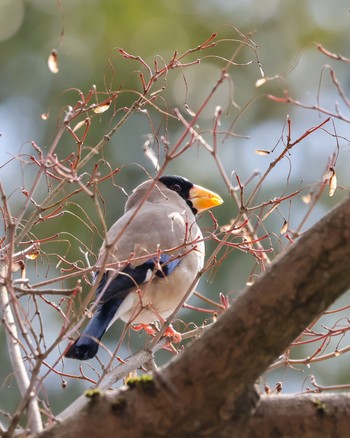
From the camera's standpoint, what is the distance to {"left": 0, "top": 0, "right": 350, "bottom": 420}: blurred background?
8500mm

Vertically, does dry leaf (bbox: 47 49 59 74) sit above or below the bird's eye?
below

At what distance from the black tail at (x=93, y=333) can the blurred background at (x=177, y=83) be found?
4049mm

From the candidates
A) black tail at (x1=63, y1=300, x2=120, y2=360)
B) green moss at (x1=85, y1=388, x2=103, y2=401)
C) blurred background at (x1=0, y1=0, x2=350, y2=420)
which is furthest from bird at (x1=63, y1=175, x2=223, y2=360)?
blurred background at (x1=0, y1=0, x2=350, y2=420)

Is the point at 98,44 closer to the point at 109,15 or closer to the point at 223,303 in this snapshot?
the point at 109,15

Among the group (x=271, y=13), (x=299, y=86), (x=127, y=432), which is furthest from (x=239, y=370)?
(x=271, y=13)

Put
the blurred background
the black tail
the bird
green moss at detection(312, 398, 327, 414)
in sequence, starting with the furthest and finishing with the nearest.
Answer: the blurred background → the bird → the black tail → green moss at detection(312, 398, 327, 414)

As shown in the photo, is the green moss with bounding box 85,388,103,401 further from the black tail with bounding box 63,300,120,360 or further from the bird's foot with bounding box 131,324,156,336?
the bird's foot with bounding box 131,324,156,336

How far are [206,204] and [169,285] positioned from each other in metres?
0.91

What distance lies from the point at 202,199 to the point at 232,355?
2640 millimetres

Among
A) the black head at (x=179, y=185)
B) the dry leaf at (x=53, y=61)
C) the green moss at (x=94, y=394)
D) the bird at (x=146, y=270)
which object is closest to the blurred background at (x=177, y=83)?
the black head at (x=179, y=185)

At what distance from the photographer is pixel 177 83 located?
975 centimetres

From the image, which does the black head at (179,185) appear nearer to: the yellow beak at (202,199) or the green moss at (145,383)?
the yellow beak at (202,199)

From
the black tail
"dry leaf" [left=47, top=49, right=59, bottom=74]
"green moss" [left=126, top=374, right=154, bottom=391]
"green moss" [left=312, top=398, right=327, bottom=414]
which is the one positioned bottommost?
"green moss" [left=312, top=398, right=327, bottom=414]

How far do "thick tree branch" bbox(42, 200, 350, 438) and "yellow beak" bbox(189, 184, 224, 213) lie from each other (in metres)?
2.58
